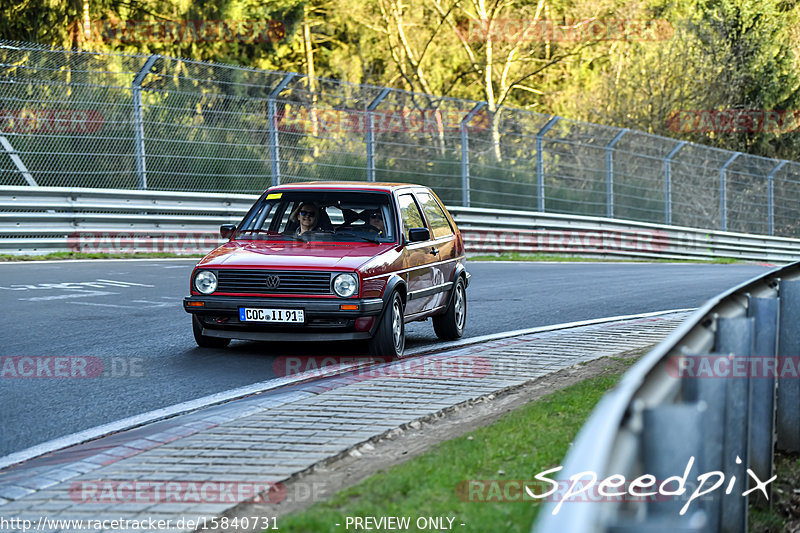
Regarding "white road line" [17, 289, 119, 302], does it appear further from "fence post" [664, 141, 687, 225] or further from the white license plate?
"fence post" [664, 141, 687, 225]

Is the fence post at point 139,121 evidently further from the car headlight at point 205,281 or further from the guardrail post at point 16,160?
the car headlight at point 205,281

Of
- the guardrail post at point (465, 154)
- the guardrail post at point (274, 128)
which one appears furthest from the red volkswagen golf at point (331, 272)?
the guardrail post at point (465, 154)

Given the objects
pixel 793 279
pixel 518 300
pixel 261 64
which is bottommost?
pixel 518 300

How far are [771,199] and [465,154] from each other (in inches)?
517

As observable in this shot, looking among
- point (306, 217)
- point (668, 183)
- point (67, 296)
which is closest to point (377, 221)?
point (306, 217)

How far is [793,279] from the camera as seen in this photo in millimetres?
5926

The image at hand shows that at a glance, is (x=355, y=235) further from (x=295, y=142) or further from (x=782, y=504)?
(x=295, y=142)

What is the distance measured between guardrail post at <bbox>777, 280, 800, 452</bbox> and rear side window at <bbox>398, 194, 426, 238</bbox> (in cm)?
437

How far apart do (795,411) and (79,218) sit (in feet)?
47.5

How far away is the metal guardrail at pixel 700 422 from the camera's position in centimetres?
236

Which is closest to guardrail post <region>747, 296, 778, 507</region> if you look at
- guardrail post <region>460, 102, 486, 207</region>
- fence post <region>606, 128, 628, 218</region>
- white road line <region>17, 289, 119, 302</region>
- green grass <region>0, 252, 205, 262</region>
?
white road line <region>17, 289, 119, 302</region>

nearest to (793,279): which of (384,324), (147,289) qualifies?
(384,324)

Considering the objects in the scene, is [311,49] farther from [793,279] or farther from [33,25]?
[793,279]

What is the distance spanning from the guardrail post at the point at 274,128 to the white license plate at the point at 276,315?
39.4 ft
